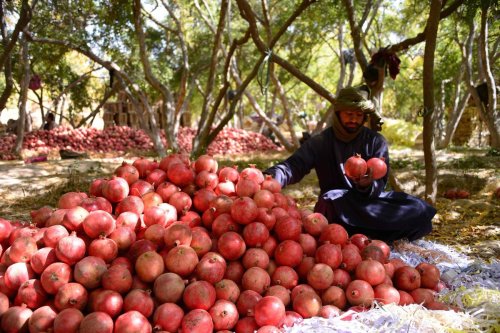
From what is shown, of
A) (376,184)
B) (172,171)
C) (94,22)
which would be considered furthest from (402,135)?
(172,171)

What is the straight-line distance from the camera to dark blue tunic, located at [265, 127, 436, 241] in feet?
12.3

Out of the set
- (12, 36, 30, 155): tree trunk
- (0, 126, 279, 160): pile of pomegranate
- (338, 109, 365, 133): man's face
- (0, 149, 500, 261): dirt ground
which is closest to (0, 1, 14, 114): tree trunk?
(0, 149, 500, 261): dirt ground

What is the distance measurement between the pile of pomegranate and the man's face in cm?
1039

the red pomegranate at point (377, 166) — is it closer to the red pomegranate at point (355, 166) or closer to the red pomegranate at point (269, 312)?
the red pomegranate at point (355, 166)

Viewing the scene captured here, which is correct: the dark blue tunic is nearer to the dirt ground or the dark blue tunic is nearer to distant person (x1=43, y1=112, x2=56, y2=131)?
the dirt ground

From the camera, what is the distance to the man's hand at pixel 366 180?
334cm

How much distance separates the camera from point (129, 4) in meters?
8.28

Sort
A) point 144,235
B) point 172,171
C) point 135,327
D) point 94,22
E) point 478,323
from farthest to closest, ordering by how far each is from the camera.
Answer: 1. point 94,22
2. point 172,171
3. point 144,235
4. point 478,323
5. point 135,327

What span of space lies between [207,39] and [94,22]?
549cm

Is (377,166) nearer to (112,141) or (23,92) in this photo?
(23,92)

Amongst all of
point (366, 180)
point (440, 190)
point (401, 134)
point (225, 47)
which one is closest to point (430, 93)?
point (366, 180)

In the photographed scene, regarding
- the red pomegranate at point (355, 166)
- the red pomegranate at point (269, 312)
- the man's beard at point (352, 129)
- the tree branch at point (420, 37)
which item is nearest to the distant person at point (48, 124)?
the tree branch at point (420, 37)

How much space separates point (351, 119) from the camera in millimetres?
3895

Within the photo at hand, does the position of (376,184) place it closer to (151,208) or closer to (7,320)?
(151,208)
